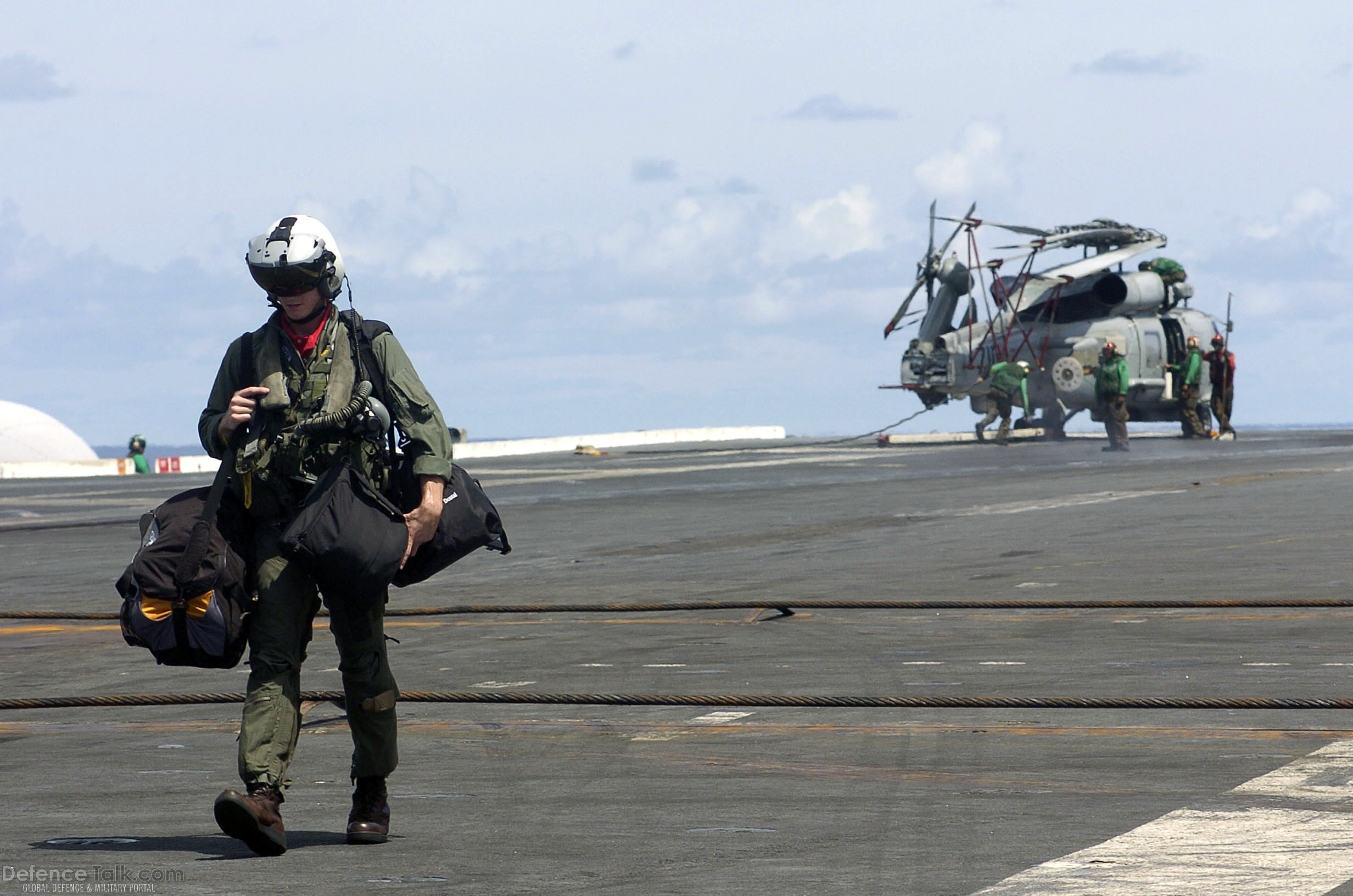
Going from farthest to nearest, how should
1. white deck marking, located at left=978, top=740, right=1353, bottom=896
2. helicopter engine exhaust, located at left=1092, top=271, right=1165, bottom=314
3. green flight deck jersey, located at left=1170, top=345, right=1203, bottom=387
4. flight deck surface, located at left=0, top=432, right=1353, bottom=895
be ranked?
1. helicopter engine exhaust, located at left=1092, top=271, right=1165, bottom=314
2. green flight deck jersey, located at left=1170, top=345, right=1203, bottom=387
3. flight deck surface, located at left=0, top=432, right=1353, bottom=895
4. white deck marking, located at left=978, top=740, right=1353, bottom=896

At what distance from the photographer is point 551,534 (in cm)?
2077

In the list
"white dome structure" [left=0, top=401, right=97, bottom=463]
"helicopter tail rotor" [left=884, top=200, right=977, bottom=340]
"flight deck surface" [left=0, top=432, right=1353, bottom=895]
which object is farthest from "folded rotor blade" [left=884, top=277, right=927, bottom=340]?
"white dome structure" [left=0, top=401, right=97, bottom=463]

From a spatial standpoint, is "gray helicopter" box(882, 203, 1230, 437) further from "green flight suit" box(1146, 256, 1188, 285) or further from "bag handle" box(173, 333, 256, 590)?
"bag handle" box(173, 333, 256, 590)

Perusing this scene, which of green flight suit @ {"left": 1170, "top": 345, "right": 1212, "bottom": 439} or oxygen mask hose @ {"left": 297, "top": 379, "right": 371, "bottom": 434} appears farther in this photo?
green flight suit @ {"left": 1170, "top": 345, "right": 1212, "bottom": 439}

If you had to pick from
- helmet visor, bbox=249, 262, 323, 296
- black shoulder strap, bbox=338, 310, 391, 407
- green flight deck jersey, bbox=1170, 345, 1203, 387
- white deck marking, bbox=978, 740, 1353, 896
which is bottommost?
white deck marking, bbox=978, 740, 1353, 896

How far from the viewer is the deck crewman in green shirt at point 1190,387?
44406mm

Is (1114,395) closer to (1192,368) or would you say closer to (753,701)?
(1192,368)

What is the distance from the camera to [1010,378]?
150 feet

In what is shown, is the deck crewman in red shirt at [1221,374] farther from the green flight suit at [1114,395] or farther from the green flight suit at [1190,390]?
the green flight suit at [1114,395]

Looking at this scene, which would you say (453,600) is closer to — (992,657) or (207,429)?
(992,657)

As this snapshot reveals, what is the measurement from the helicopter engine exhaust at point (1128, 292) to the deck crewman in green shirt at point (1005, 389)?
2.64 metres

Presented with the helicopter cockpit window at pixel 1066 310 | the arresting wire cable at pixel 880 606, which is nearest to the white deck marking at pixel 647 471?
the helicopter cockpit window at pixel 1066 310

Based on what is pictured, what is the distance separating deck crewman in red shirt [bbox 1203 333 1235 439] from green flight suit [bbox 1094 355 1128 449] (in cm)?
772

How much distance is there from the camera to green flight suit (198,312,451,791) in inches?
232
